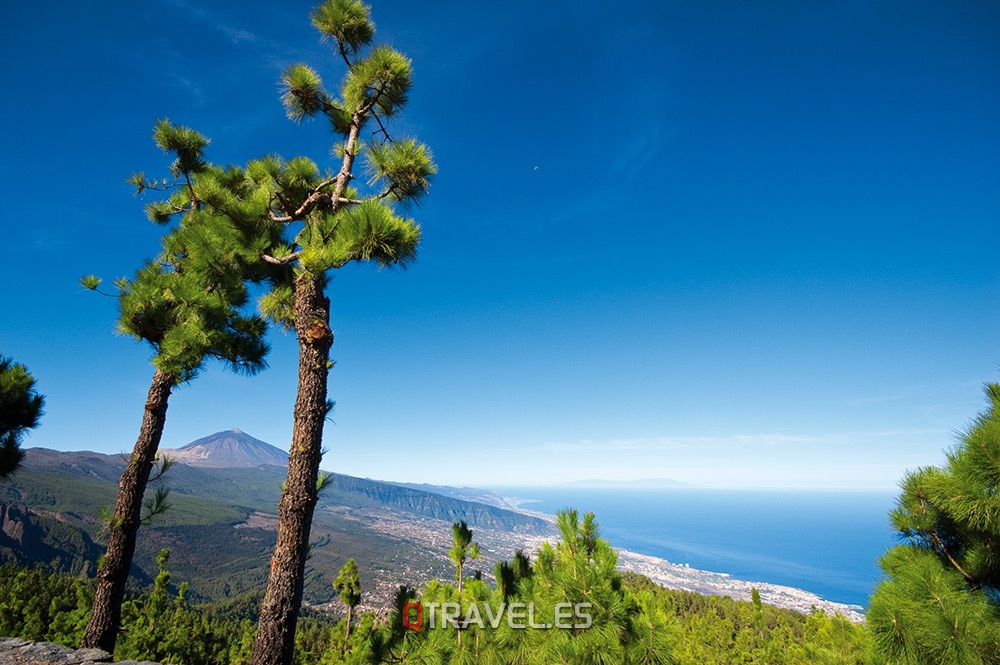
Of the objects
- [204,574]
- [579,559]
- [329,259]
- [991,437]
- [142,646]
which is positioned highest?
[329,259]

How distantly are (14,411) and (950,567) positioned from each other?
34.6ft

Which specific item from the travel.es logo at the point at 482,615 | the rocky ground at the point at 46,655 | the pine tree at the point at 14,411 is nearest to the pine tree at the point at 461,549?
the travel.es logo at the point at 482,615

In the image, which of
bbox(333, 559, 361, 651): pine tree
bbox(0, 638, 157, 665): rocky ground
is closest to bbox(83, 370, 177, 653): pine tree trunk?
bbox(0, 638, 157, 665): rocky ground

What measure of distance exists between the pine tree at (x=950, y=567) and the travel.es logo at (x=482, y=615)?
2510mm

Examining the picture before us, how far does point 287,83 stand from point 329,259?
10.7ft

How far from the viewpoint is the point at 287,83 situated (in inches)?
216

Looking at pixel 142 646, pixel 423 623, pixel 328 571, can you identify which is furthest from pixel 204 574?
pixel 423 623

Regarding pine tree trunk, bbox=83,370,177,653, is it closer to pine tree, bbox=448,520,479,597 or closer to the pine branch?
the pine branch

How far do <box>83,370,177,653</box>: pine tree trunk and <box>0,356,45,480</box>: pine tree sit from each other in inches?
47.6

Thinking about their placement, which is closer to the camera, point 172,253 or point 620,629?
point 620,629

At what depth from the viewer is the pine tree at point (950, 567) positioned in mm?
2957

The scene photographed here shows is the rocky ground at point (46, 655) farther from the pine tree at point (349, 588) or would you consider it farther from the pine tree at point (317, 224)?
the pine tree at point (349, 588)

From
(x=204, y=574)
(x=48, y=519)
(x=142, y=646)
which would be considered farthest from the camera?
(x=204, y=574)

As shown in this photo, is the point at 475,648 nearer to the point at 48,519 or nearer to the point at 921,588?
the point at 921,588
